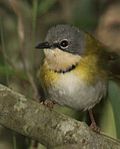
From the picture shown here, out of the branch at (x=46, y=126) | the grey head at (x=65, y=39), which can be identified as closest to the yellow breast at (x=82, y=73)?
the grey head at (x=65, y=39)

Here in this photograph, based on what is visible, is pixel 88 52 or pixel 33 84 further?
pixel 33 84

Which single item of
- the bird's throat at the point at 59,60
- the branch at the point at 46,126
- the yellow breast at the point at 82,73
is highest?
the bird's throat at the point at 59,60

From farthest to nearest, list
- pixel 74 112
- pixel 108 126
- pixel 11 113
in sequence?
pixel 74 112 < pixel 108 126 < pixel 11 113

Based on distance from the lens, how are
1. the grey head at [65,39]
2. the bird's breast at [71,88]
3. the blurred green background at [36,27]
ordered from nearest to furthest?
the bird's breast at [71,88]
the grey head at [65,39]
the blurred green background at [36,27]

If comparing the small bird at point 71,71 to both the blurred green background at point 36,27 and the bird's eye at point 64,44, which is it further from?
the blurred green background at point 36,27

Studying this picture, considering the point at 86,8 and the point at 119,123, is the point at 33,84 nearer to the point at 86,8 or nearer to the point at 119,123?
the point at 119,123

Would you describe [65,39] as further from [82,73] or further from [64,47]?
[82,73]

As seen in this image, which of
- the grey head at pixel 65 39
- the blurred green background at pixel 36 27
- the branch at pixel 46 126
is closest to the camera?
the branch at pixel 46 126

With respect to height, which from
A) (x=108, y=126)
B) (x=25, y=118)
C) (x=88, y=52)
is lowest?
(x=108, y=126)

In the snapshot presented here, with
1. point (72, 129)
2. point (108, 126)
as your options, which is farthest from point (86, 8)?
point (72, 129)
